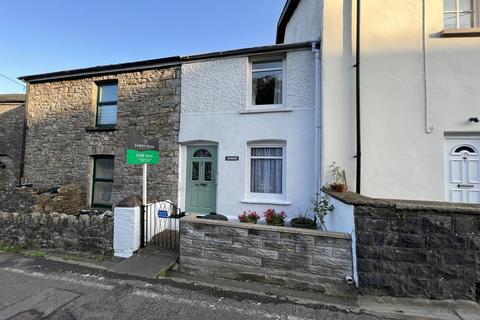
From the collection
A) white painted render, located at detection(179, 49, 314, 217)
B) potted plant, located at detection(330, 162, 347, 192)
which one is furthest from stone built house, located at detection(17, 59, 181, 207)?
potted plant, located at detection(330, 162, 347, 192)

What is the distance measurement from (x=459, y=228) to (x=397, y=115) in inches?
140

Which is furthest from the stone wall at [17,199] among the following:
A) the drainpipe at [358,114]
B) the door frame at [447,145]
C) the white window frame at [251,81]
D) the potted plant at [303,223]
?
the door frame at [447,145]

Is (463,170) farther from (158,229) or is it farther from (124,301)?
(124,301)

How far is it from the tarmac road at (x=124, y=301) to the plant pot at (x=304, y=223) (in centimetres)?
298

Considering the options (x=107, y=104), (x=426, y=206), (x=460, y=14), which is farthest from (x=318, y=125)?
(x=107, y=104)

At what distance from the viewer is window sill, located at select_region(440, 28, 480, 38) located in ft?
19.5

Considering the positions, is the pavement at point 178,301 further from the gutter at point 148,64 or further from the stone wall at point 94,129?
the gutter at point 148,64

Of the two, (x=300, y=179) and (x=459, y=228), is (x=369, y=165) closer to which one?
(x=300, y=179)

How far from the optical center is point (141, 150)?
5652 mm

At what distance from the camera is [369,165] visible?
20.3 ft

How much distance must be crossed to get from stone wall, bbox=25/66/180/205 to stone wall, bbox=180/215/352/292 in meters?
3.91

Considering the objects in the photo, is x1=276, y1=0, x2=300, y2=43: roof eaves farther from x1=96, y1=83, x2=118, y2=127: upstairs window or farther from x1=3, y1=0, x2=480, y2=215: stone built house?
x1=96, y1=83, x2=118, y2=127: upstairs window

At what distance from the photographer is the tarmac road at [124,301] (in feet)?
10.4

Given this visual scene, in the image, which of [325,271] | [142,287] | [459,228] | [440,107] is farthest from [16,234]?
[440,107]
